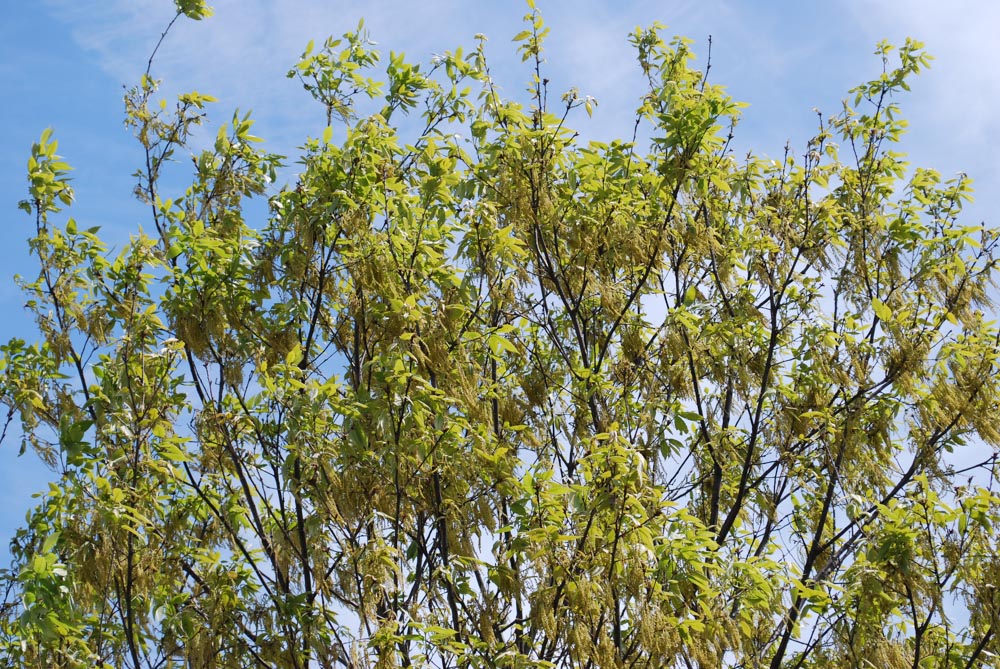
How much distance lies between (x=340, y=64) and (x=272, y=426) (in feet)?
8.49

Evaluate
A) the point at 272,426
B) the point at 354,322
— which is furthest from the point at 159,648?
the point at 354,322

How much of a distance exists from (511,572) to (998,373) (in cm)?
393

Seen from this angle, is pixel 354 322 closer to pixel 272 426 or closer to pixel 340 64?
pixel 272 426

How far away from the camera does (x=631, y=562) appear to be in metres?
5.10

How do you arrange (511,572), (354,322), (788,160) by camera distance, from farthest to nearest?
(788,160)
(354,322)
(511,572)

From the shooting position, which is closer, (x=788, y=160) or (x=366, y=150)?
(x=366, y=150)

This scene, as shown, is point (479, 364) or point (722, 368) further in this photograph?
point (722, 368)

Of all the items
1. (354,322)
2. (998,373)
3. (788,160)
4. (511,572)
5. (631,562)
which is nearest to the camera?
(631,562)

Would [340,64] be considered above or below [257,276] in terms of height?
above

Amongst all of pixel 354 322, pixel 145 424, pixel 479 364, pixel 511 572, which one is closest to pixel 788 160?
pixel 479 364

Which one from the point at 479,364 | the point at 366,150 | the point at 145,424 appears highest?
the point at 366,150

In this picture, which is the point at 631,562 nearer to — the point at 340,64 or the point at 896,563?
the point at 896,563

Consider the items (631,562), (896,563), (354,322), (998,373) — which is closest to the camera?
(631,562)

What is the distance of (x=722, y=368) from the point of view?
764 cm
